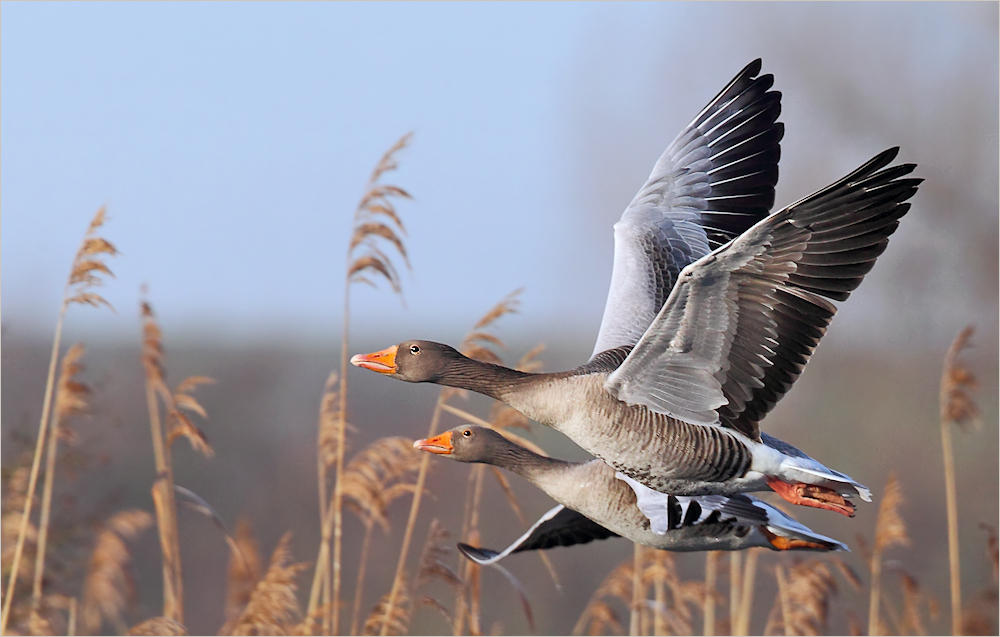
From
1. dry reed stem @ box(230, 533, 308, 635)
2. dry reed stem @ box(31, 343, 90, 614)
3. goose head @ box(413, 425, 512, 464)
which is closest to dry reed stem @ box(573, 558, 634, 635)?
dry reed stem @ box(230, 533, 308, 635)

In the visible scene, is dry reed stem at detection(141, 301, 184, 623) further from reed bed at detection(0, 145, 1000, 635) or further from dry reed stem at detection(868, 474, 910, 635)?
dry reed stem at detection(868, 474, 910, 635)

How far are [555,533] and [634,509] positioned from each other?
722mm

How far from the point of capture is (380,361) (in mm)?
3830

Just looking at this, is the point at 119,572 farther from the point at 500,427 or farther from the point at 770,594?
the point at 770,594

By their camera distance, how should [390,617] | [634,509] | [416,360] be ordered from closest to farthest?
[416,360]
[634,509]
[390,617]

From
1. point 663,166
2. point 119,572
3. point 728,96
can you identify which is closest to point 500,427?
point 663,166

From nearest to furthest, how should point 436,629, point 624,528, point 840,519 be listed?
1. point 624,528
2. point 436,629
3. point 840,519

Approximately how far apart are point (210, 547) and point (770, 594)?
1229 cm

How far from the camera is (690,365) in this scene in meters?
3.55

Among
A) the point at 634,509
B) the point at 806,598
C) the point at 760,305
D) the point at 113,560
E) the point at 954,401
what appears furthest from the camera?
the point at 954,401

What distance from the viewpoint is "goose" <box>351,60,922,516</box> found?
10.7ft

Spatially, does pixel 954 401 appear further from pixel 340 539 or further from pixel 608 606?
pixel 340 539

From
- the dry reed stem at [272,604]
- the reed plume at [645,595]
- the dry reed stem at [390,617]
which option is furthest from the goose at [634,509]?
the reed plume at [645,595]

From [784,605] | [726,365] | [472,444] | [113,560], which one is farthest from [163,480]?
[784,605]
